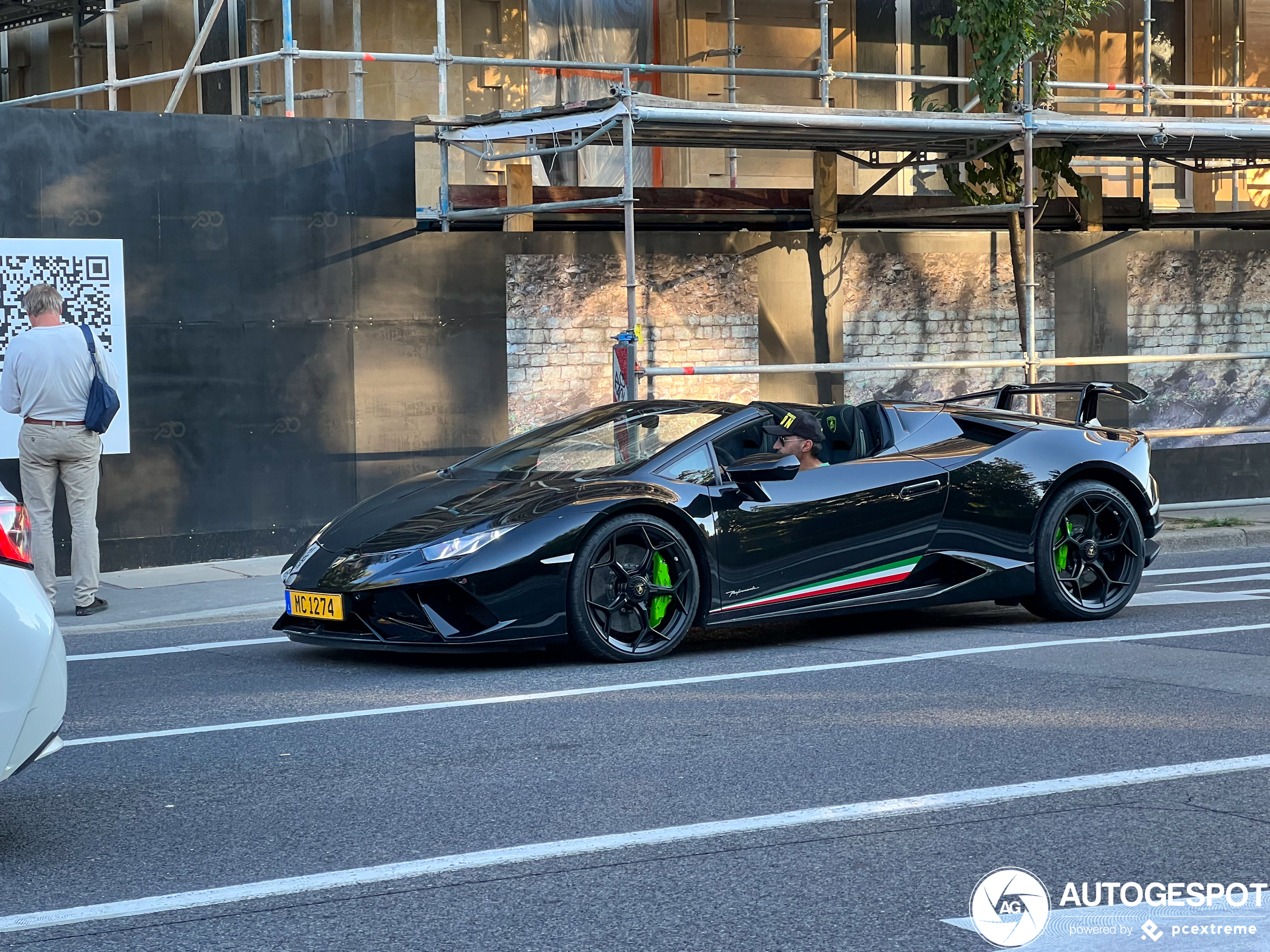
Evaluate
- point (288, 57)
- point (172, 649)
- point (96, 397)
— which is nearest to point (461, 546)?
point (172, 649)

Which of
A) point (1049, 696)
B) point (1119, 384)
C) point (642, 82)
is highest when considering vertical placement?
point (642, 82)

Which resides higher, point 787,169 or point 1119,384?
point 787,169

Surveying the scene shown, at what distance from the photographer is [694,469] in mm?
8109

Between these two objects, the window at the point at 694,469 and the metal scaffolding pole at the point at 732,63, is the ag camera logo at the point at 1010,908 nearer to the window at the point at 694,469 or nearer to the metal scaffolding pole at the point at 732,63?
the window at the point at 694,469

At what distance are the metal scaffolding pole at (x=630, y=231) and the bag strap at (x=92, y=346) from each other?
354cm

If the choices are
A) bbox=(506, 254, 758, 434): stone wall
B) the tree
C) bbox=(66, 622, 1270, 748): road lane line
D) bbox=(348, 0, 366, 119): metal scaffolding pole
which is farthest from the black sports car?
the tree

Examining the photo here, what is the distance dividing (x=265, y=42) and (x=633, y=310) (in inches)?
279

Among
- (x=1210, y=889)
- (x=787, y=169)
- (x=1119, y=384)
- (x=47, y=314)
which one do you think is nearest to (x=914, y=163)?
(x=787, y=169)

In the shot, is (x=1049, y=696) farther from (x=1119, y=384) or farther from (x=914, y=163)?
(x=914, y=163)

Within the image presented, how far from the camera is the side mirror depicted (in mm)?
8062

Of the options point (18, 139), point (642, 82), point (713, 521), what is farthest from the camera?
point (642, 82)

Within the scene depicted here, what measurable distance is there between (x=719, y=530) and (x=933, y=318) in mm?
7310

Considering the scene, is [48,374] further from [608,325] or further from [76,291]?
[608,325]

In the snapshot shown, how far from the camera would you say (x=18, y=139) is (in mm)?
11227
